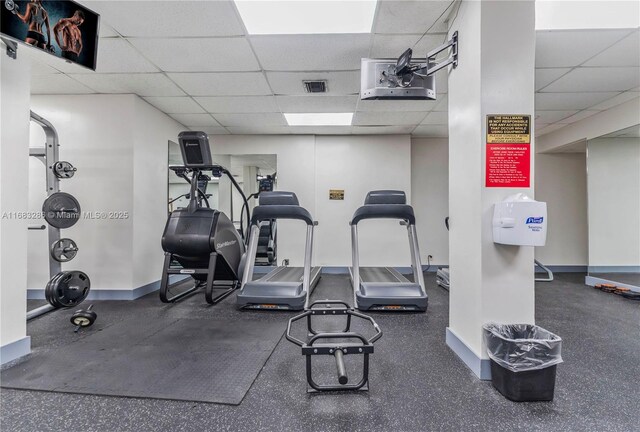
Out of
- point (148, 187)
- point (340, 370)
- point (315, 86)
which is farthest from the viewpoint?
point (148, 187)

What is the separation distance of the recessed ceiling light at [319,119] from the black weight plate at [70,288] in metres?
3.45

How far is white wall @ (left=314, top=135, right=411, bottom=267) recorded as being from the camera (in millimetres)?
5395

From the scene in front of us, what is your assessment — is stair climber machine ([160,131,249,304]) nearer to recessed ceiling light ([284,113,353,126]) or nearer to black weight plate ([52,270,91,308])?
black weight plate ([52,270,91,308])

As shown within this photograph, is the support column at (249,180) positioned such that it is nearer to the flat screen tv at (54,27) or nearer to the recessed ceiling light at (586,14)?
the flat screen tv at (54,27)

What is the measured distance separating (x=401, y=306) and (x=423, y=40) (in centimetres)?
279

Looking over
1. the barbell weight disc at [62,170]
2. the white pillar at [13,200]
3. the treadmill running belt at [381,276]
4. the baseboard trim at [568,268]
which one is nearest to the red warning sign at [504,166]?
the treadmill running belt at [381,276]

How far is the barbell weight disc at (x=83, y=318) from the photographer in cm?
259

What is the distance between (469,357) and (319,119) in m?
4.00

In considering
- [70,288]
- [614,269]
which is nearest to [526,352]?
[70,288]

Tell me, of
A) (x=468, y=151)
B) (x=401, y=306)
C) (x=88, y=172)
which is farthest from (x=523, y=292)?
(x=88, y=172)

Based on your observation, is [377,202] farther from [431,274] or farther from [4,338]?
[4,338]

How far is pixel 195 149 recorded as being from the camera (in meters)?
3.43

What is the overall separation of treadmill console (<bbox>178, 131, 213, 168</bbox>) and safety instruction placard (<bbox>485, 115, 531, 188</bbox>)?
10.1 feet

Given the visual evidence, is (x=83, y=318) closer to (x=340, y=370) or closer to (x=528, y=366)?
(x=340, y=370)
